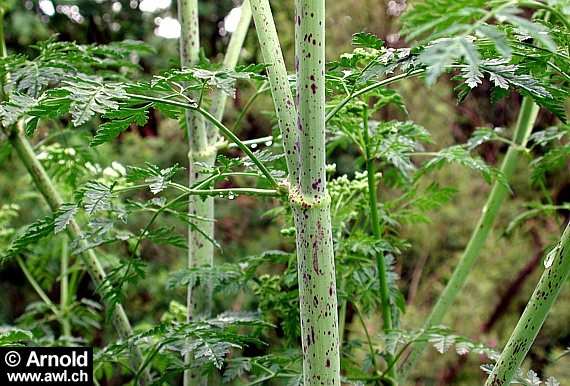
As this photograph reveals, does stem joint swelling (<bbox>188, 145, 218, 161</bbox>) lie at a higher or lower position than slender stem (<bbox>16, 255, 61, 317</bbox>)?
higher

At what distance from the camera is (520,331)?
0.57 metres

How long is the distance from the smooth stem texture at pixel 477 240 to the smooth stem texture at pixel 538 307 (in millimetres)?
353

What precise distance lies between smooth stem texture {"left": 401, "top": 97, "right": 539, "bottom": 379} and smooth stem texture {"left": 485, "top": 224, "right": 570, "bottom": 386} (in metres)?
0.35

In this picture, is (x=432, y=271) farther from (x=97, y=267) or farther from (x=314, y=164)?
(x=314, y=164)

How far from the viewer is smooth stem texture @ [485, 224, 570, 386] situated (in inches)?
22.2

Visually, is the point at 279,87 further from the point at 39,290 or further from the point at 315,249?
the point at 39,290

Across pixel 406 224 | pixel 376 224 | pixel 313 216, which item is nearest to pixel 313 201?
pixel 313 216

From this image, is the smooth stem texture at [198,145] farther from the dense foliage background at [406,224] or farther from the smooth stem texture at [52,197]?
the dense foliage background at [406,224]

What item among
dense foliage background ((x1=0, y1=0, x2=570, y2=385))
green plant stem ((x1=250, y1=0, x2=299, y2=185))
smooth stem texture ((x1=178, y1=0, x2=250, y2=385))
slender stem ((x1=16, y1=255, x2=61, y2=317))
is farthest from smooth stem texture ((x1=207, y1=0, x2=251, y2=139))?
dense foliage background ((x1=0, y1=0, x2=570, y2=385))

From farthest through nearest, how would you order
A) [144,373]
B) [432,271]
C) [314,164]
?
[432,271]
[144,373]
[314,164]

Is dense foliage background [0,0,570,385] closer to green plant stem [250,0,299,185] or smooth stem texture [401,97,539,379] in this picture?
smooth stem texture [401,97,539,379]

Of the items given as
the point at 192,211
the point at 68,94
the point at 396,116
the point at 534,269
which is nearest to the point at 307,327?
the point at 68,94

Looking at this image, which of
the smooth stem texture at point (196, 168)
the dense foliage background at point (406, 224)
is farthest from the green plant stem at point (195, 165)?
the dense foliage background at point (406, 224)

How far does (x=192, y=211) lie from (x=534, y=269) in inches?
69.7
